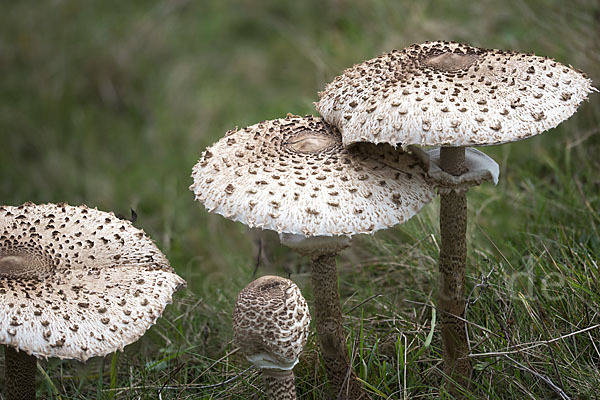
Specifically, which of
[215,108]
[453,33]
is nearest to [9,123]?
[215,108]

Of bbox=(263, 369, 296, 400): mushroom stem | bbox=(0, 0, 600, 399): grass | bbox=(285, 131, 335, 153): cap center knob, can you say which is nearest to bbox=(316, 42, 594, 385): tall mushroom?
bbox=(285, 131, 335, 153): cap center knob

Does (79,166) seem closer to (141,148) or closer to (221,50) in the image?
(141,148)

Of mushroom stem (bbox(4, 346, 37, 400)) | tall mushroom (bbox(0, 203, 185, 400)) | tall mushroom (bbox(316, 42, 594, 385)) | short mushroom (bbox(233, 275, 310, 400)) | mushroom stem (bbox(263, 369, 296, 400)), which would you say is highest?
tall mushroom (bbox(316, 42, 594, 385))

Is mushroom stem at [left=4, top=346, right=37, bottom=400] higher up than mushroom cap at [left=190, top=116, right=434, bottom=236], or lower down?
lower down

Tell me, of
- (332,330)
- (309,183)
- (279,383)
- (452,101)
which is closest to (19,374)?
(279,383)

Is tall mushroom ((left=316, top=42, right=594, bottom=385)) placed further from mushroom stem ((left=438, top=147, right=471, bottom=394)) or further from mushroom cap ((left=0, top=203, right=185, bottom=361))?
mushroom cap ((left=0, top=203, right=185, bottom=361))

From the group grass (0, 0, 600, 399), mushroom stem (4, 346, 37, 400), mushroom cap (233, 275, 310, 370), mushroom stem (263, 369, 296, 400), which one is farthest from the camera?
grass (0, 0, 600, 399)

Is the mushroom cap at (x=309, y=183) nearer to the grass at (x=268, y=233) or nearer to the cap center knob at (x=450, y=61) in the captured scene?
the cap center knob at (x=450, y=61)
